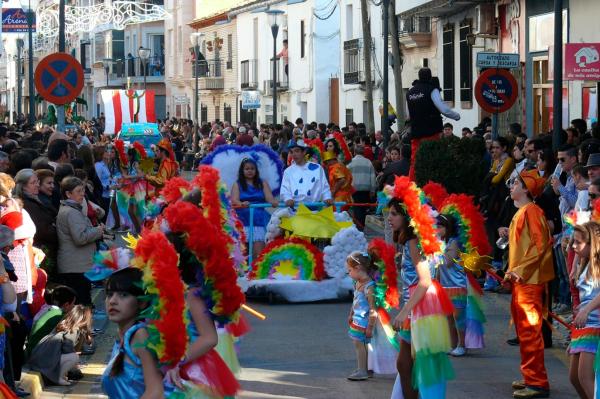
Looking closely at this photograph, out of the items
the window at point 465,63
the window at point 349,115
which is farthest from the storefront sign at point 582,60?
the window at point 349,115

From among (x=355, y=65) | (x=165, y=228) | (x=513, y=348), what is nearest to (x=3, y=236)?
(x=165, y=228)

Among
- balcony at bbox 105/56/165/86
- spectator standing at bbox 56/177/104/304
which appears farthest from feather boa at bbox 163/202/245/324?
balcony at bbox 105/56/165/86

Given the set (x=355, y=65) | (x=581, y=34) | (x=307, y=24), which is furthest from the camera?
(x=307, y=24)

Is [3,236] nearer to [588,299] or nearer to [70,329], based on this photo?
[70,329]

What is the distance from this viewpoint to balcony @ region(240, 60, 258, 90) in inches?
2312

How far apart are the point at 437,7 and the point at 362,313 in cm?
2202

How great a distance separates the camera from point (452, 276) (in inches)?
427

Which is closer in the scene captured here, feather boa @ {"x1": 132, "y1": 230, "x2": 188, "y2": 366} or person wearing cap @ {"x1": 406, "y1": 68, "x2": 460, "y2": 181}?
feather boa @ {"x1": 132, "y1": 230, "x2": 188, "y2": 366}

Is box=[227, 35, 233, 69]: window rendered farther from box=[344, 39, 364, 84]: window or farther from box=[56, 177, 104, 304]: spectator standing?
box=[56, 177, 104, 304]: spectator standing

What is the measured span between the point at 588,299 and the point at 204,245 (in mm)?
2805

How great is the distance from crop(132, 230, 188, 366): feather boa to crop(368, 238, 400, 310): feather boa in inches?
178

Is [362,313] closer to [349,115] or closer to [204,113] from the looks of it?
[349,115]

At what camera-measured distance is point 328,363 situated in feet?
35.6

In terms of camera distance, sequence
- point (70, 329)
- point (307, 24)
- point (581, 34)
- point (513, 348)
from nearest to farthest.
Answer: point (70, 329)
point (513, 348)
point (581, 34)
point (307, 24)
